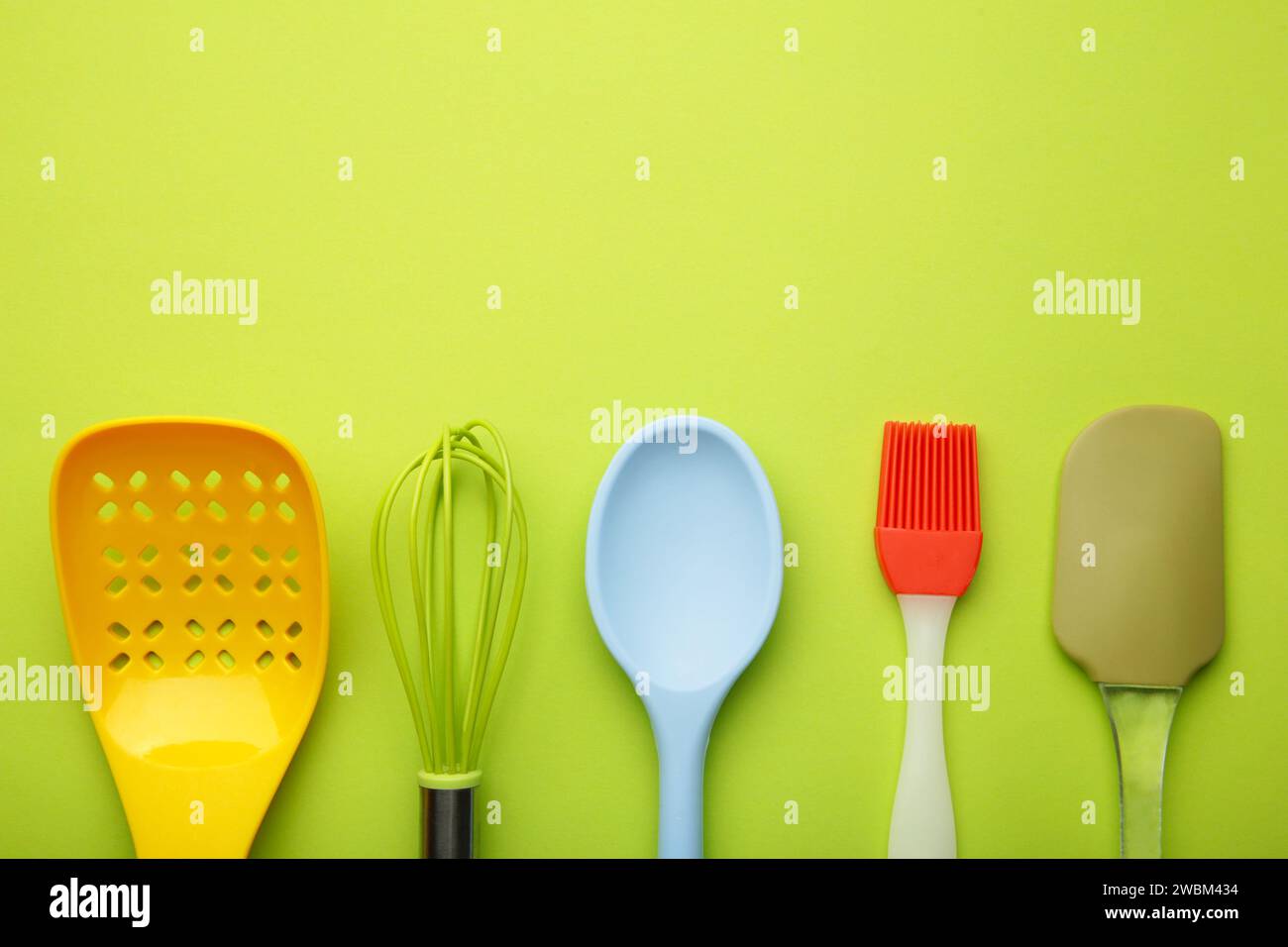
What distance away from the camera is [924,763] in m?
0.73

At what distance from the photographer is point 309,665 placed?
2.42ft

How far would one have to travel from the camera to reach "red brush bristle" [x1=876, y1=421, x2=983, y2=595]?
2.43ft

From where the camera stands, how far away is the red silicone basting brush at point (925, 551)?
73 cm

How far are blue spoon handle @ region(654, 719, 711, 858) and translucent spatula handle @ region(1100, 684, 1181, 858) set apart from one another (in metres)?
0.31

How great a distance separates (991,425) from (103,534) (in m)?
0.66

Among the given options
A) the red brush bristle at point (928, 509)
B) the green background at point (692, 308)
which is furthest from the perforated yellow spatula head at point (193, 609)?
the red brush bristle at point (928, 509)

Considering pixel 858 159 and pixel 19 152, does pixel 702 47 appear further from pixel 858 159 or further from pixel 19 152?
pixel 19 152

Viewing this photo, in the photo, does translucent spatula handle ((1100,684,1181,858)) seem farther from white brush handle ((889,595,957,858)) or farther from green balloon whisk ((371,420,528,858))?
green balloon whisk ((371,420,528,858))

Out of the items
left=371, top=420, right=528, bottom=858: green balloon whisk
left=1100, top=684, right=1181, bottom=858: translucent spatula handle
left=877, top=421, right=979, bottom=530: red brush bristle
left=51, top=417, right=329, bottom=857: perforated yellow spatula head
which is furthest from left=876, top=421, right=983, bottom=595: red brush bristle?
left=51, top=417, right=329, bottom=857: perforated yellow spatula head

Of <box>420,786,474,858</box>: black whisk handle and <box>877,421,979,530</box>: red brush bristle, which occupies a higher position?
<box>877,421,979,530</box>: red brush bristle

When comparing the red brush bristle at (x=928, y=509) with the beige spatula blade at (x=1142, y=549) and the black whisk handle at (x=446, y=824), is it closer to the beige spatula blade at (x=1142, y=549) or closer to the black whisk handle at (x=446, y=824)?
the beige spatula blade at (x=1142, y=549)

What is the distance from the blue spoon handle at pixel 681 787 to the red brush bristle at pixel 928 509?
0.19 meters

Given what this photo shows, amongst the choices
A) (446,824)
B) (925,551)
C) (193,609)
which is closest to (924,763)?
(925,551)
